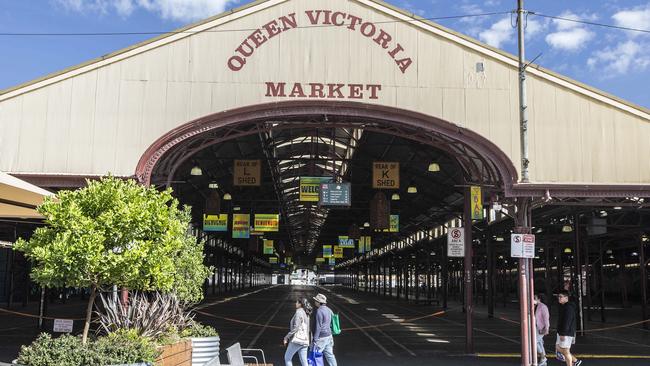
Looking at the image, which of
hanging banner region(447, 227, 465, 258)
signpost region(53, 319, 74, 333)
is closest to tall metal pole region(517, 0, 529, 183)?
hanging banner region(447, 227, 465, 258)

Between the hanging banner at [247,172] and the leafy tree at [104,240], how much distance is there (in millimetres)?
14873

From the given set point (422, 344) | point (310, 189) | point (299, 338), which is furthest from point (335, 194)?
point (299, 338)

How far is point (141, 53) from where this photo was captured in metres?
17.1

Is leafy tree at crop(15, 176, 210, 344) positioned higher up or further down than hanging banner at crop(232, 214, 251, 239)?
further down

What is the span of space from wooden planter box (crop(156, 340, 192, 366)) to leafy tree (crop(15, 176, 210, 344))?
130cm

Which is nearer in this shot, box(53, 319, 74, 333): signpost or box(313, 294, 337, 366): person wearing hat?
box(313, 294, 337, 366): person wearing hat

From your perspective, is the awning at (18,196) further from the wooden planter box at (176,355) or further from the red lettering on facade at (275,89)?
the red lettering on facade at (275,89)

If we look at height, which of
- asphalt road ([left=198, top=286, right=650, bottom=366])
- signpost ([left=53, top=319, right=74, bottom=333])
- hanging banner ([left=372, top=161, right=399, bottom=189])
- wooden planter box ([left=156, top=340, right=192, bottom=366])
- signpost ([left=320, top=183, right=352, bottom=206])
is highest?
hanging banner ([left=372, top=161, right=399, bottom=189])

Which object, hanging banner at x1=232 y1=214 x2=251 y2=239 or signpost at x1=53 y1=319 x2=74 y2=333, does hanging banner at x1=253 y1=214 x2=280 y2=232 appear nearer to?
hanging banner at x1=232 y1=214 x2=251 y2=239

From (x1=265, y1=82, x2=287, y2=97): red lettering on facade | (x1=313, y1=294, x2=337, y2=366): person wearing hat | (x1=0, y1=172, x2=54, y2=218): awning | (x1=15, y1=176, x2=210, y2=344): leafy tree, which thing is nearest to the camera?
(x1=15, y1=176, x2=210, y2=344): leafy tree

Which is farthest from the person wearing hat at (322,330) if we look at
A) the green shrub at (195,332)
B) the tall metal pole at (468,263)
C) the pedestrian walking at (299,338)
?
the tall metal pole at (468,263)

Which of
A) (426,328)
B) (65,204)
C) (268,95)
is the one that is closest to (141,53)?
(268,95)

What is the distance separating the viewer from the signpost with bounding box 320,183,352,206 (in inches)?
1022

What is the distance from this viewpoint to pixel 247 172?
2684 centimetres
